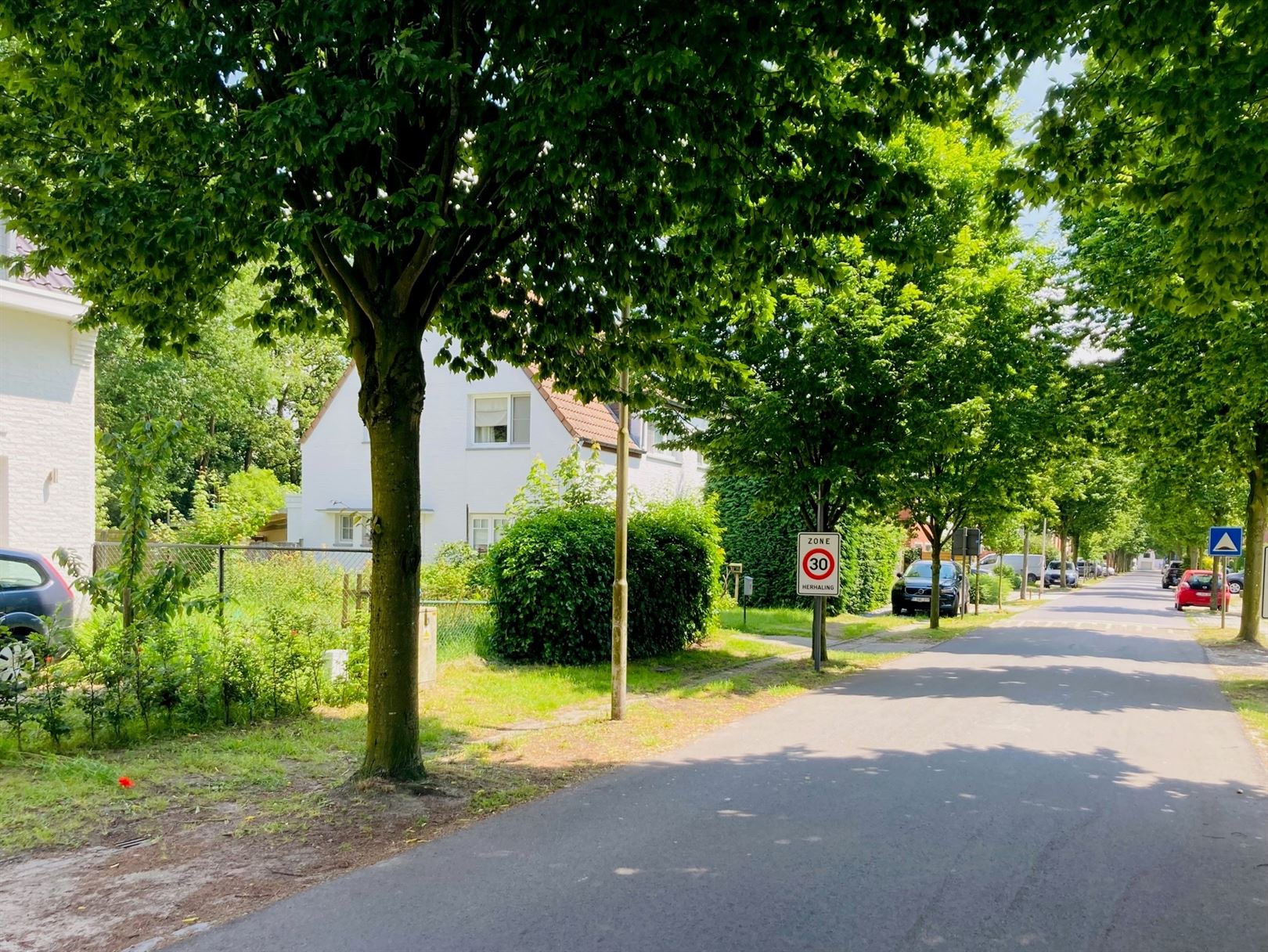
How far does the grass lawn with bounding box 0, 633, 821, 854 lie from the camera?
618 centimetres

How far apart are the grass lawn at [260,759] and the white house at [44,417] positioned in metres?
6.69

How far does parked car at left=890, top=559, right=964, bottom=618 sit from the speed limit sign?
14.4m

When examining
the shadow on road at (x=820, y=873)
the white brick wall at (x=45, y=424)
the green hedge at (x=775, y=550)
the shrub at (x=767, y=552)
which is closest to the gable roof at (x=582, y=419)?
the green hedge at (x=775, y=550)

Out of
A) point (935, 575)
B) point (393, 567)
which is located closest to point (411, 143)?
point (393, 567)

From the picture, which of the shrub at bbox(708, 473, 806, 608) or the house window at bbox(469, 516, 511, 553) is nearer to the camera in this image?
the house window at bbox(469, 516, 511, 553)

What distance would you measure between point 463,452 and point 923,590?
14.9 meters

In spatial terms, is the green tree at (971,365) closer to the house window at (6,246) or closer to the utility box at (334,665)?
the utility box at (334,665)

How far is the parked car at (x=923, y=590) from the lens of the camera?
95.7 ft

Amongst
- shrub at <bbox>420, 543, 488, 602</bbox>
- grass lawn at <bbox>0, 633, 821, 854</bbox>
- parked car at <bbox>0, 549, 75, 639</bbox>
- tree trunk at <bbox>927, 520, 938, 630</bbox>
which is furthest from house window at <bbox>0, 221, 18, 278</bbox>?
tree trunk at <bbox>927, 520, 938, 630</bbox>

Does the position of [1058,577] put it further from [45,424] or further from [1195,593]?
[45,424]

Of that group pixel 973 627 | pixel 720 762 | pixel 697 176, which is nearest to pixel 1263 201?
pixel 697 176

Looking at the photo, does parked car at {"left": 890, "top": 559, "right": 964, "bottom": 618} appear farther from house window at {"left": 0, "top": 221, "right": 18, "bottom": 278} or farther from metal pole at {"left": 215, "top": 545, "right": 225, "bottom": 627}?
house window at {"left": 0, "top": 221, "right": 18, "bottom": 278}

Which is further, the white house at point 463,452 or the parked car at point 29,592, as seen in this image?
the white house at point 463,452

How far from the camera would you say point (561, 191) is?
7.29 meters
